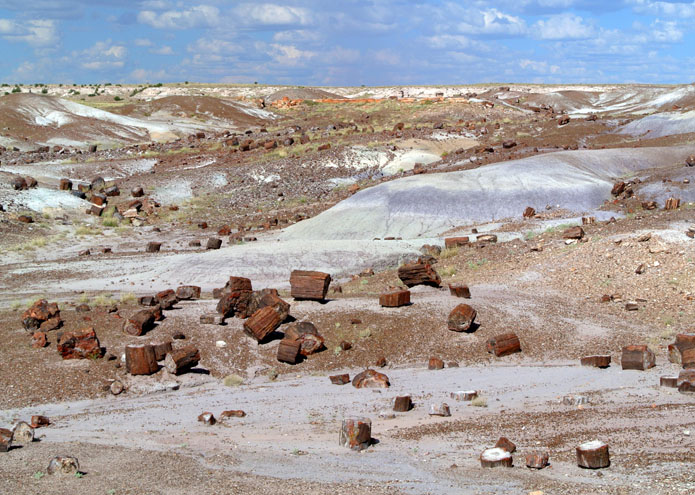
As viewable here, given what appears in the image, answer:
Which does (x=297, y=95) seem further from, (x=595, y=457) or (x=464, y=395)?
(x=595, y=457)

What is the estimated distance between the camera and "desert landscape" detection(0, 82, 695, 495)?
8180 millimetres

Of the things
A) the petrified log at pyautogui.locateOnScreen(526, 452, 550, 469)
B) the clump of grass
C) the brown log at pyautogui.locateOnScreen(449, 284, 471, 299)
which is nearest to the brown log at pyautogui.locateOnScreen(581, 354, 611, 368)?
the brown log at pyautogui.locateOnScreen(449, 284, 471, 299)

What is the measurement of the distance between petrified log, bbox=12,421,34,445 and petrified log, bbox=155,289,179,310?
5.38m

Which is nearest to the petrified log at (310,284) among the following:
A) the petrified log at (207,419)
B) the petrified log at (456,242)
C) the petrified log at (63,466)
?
the petrified log at (207,419)

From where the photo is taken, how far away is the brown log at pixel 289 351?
12414mm

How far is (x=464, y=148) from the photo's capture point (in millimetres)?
39812

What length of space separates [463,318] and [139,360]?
569 centimetres

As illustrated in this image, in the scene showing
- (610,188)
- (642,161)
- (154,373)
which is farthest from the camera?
(642,161)

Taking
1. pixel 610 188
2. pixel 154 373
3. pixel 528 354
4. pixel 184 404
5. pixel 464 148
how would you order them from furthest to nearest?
1. pixel 464 148
2. pixel 610 188
3. pixel 528 354
4. pixel 154 373
5. pixel 184 404

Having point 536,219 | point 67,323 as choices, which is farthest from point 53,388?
point 536,219

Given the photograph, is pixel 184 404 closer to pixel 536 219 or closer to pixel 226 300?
pixel 226 300

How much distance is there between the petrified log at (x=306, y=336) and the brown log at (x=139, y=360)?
7.96 ft

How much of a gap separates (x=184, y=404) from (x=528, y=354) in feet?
19.4

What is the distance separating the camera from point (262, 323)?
1300 cm
